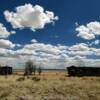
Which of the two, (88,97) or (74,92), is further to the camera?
(74,92)

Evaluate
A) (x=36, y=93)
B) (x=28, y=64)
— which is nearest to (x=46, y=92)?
(x=36, y=93)

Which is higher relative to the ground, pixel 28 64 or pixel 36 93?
pixel 28 64

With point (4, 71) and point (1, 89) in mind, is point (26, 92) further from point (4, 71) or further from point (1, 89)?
point (4, 71)

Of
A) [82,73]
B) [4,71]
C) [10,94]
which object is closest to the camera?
[10,94]

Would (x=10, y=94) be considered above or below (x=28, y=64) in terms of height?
below

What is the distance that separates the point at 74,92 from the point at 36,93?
3.82 m

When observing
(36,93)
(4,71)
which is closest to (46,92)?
(36,93)

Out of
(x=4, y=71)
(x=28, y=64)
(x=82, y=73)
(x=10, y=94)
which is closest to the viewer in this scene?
(x=10, y=94)

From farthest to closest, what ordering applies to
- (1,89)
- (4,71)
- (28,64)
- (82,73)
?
(28,64), (4,71), (82,73), (1,89)

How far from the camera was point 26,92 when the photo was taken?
24.4 metres

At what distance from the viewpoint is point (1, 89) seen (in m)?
26.1

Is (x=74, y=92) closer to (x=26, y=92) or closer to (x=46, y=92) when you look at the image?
(x=46, y=92)

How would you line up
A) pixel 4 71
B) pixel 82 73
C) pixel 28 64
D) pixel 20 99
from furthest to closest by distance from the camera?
pixel 28 64 < pixel 4 71 < pixel 82 73 < pixel 20 99

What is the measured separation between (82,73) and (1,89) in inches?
2391
